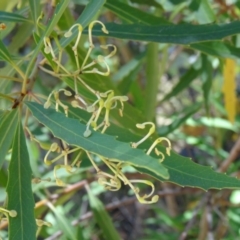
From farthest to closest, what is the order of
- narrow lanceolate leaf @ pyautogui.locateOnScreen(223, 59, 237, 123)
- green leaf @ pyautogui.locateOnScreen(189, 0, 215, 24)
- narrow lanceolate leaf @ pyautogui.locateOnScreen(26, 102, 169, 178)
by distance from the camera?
narrow lanceolate leaf @ pyautogui.locateOnScreen(223, 59, 237, 123), green leaf @ pyautogui.locateOnScreen(189, 0, 215, 24), narrow lanceolate leaf @ pyautogui.locateOnScreen(26, 102, 169, 178)

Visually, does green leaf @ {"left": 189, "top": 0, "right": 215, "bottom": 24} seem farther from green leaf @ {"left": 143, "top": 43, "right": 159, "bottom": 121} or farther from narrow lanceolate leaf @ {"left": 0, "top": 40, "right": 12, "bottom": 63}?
narrow lanceolate leaf @ {"left": 0, "top": 40, "right": 12, "bottom": 63}

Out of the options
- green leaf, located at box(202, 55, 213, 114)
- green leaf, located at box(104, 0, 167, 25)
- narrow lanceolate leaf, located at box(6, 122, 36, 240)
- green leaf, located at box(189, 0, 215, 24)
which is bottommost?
narrow lanceolate leaf, located at box(6, 122, 36, 240)

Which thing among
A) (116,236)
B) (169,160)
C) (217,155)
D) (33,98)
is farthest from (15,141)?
(217,155)

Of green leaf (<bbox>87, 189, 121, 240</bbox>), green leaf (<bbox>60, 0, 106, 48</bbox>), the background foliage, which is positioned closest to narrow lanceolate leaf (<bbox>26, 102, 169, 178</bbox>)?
the background foliage

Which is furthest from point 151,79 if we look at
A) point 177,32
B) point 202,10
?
point 177,32

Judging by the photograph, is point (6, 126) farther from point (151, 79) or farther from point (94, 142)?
point (151, 79)

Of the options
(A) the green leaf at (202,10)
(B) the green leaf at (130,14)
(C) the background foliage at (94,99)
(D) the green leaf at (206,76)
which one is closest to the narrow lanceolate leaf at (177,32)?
(C) the background foliage at (94,99)
